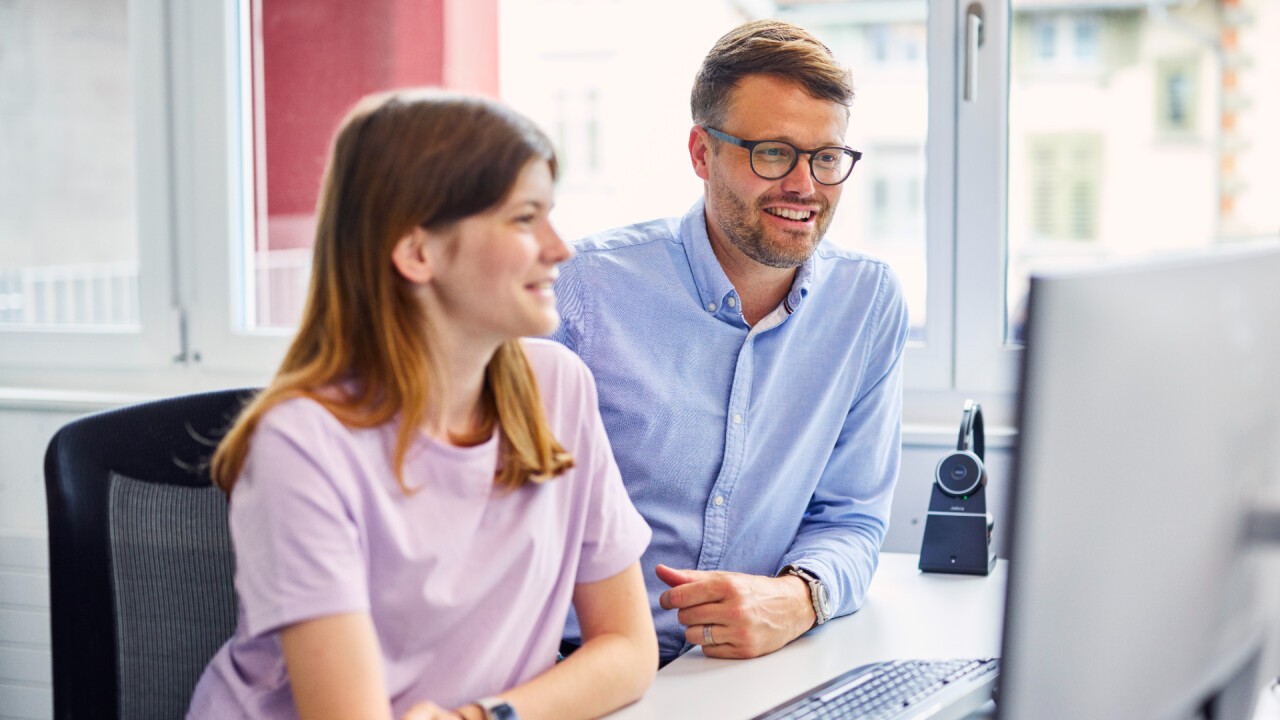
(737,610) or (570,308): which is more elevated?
(570,308)

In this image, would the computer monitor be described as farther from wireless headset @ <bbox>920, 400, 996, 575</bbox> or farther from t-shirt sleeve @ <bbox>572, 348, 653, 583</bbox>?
wireless headset @ <bbox>920, 400, 996, 575</bbox>

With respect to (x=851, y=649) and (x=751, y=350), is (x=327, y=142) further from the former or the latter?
(x=851, y=649)

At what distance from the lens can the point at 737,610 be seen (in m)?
1.24

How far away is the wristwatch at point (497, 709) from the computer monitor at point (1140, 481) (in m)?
0.52

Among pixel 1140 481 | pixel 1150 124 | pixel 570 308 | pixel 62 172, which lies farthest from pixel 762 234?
pixel 1150 124

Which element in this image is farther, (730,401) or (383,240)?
(730,401)

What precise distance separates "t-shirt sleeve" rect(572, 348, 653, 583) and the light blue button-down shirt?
0.33 metres

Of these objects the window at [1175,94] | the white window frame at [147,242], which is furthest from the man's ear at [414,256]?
the window at [1175,94]

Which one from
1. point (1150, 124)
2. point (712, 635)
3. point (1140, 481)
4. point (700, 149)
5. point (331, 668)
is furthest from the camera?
point (1150, 124)

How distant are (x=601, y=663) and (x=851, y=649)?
35 cm

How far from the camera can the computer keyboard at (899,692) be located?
1.07m

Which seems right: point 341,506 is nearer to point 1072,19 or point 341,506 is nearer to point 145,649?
point 145,649

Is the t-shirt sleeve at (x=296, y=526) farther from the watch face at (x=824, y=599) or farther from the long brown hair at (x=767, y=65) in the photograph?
the long brown hair at (x=767, y=65)

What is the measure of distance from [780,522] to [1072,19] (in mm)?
15414
